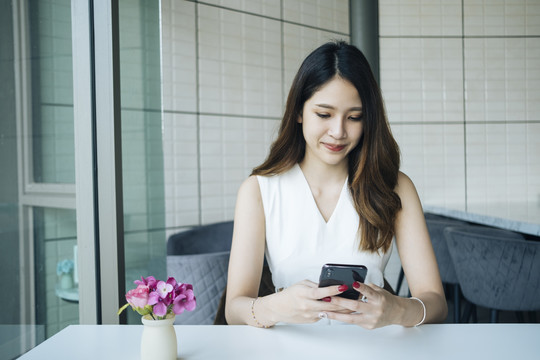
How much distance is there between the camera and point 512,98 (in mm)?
3986

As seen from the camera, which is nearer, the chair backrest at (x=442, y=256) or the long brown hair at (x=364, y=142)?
the long brown hair at (x=364, y=142)

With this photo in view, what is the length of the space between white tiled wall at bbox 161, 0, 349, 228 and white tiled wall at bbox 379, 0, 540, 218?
3.05ft

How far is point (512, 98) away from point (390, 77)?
1.13 m

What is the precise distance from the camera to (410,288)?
1568mm

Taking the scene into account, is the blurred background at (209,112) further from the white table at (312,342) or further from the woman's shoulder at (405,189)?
the woman's shoulder at (405,189)

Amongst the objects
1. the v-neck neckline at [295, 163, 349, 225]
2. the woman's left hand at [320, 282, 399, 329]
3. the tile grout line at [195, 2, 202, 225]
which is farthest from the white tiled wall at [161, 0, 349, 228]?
the woman's left hand at [320, 282, 399, 329]

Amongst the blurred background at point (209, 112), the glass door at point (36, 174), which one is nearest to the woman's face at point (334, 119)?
the blurred background at point (209, 112)

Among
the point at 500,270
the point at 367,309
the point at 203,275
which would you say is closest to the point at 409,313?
the point at 367,309

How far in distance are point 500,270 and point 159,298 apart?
5.30ft

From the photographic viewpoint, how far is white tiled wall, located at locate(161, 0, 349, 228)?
2.83 metres

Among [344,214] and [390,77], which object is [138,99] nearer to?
[344,214]

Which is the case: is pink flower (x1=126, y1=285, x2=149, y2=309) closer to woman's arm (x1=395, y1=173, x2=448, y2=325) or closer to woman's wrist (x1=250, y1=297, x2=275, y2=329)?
woman's wrist (x1=250, y1=297, x2=275, y2=329)

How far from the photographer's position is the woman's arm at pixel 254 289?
43.1 inches

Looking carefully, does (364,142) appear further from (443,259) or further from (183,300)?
(443,259)
